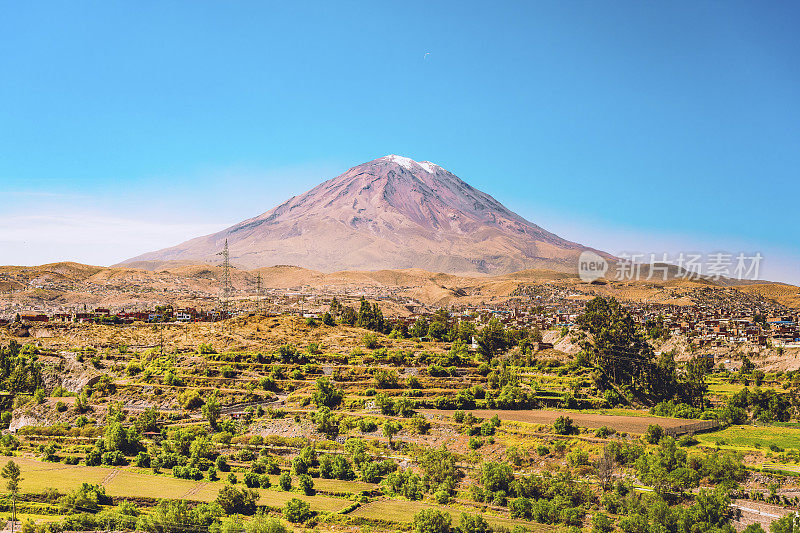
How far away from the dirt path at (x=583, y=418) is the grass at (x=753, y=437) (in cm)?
247

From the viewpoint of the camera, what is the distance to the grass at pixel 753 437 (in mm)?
33219

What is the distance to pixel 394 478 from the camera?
96.4 feet

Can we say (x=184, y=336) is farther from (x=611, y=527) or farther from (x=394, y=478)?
(x=611, y=527)

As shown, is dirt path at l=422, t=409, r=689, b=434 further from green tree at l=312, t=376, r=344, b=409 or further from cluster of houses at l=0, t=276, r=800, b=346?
cluster of houses at l=0, t=276, r=800, b=346

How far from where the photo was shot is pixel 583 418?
3925 centimetres

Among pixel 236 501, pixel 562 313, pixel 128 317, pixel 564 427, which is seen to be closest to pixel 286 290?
pixel 562 313

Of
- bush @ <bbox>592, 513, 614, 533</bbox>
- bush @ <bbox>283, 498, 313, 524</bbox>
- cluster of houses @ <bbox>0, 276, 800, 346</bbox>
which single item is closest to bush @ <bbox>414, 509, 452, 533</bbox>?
bush @ <bbox>283, 498, 313, 524</bbox>

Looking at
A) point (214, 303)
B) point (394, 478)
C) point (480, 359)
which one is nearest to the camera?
point (394, 478)

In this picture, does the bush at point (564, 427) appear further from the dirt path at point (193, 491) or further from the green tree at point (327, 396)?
the dirt path at point (193, 491)

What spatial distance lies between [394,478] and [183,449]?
12899 millimetres

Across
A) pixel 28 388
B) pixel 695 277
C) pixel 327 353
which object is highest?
pixel 695 277

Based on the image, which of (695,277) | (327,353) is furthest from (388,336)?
(695,277)

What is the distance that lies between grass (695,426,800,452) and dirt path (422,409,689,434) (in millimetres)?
2474

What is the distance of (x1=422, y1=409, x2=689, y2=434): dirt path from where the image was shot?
37.2 metres
